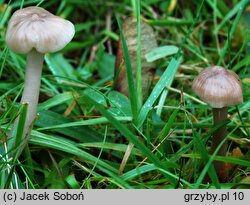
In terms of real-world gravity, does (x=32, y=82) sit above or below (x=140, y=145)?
above

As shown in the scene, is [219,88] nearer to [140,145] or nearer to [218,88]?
[218,88]

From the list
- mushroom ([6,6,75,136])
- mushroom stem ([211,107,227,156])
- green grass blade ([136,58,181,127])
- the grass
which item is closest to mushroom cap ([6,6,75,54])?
mushroom ([6,6,75,136])

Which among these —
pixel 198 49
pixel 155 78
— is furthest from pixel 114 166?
pixel 198 49

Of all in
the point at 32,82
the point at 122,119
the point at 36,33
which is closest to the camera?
the point at 36,33

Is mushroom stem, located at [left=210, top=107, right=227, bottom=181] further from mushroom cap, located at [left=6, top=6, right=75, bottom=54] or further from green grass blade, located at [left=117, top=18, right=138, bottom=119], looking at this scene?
mushroom cap, located at [left=6, top=6, right=75, bottom=54]

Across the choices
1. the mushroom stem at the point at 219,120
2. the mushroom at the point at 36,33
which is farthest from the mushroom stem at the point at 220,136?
the mushroom at the point at 36,33

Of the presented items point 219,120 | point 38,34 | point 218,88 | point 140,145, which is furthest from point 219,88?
point 38,34
